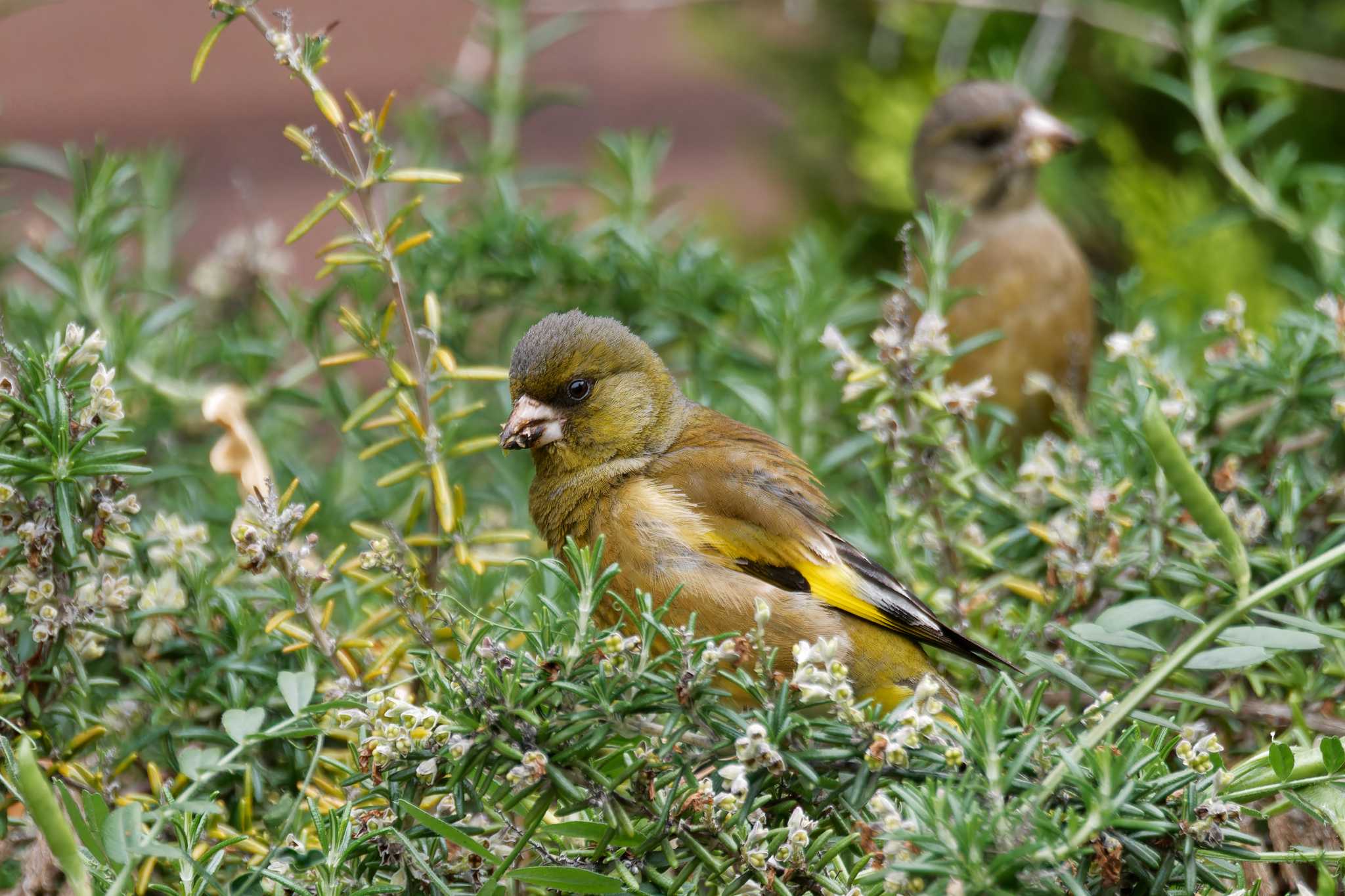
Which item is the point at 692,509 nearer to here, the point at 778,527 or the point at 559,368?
the point at 778,527

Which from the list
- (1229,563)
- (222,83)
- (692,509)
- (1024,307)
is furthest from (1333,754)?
(222,83)

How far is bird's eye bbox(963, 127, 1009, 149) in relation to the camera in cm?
253

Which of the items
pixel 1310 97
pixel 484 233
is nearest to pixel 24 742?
Answer: pixel 484 233

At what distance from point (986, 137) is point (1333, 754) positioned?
1.83m

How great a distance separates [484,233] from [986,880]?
133 cm

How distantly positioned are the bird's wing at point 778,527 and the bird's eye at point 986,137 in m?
1.22

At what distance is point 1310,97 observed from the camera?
285cm

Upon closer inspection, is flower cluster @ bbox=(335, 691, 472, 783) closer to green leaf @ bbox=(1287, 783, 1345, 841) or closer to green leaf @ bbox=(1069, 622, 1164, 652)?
green leaf @ bbox=(1069, 622, 1164, 652)

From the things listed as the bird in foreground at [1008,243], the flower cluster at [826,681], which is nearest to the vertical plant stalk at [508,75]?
the bird in foreground at [1008,243]

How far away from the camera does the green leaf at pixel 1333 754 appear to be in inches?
36.2

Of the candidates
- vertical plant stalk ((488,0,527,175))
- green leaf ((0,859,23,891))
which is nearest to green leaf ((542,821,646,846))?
green leaf ((0,859,23,891))

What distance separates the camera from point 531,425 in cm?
153

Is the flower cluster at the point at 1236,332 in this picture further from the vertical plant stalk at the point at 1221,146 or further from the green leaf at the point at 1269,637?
the green leaf at the point at 1269,637

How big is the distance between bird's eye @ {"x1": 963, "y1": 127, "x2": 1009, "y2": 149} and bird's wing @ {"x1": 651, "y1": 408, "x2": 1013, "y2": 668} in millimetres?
1217
